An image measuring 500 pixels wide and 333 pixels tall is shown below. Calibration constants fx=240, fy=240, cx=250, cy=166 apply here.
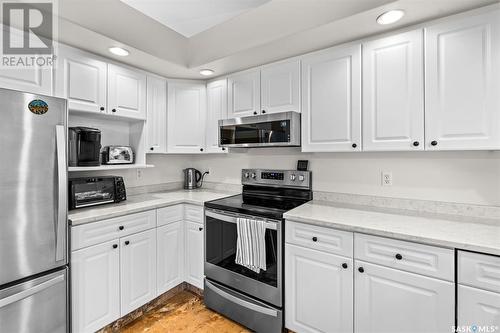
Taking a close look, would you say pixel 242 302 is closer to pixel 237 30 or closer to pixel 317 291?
pixel 317 291

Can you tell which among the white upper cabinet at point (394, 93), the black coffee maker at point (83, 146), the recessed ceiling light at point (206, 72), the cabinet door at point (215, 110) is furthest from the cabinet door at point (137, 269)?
the white upper cabinet at point (394, 93)

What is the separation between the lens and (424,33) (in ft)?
5.11

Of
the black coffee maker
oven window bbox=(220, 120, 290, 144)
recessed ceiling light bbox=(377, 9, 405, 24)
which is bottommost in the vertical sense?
the black coffee maker

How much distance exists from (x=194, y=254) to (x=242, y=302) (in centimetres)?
68

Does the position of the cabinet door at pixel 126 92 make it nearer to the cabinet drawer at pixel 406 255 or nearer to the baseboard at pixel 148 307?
the baseboard at pixel 148 307

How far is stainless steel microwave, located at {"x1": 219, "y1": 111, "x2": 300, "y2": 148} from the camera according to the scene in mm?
Answer: 2037

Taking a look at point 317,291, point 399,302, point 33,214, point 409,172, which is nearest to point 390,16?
point 409,172

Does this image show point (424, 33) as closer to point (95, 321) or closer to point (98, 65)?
point (98, 65)

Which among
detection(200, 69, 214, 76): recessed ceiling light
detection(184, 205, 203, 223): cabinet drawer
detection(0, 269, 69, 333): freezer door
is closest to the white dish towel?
detection(184, 205, 203, 223): cabinet drawer

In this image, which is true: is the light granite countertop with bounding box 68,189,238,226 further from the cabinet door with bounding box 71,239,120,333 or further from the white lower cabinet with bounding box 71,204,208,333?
the cabinet door with bounding box 71,239,120,333

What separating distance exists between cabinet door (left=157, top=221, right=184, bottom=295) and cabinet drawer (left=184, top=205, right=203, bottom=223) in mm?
108

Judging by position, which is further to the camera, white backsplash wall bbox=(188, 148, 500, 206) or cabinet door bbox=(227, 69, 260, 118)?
cabinet door bbox=(227, 69, 260, 118)

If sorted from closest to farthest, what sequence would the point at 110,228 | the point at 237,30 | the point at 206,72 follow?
the point at 110,228
the point at 237,30
the point at 206,72

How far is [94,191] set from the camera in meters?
2.01
